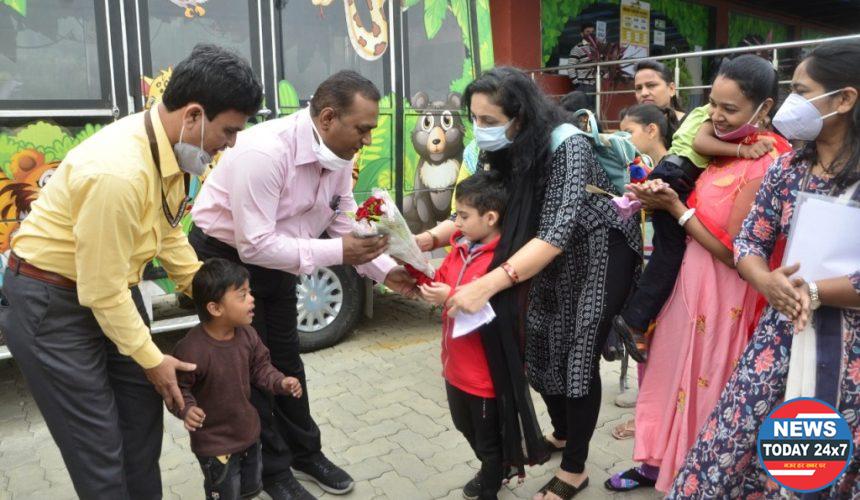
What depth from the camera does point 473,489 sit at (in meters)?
2.90

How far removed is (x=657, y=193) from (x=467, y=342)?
35.0 inches

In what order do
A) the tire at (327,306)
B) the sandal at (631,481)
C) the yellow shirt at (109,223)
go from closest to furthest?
the yellow shirt at (109,223) → the sandal at (631,481) → the tire at (327,306)

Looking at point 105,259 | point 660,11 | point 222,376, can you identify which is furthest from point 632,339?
point 660,11

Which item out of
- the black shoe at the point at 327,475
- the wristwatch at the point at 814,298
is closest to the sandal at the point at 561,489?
the black shoe at the point at 327,475

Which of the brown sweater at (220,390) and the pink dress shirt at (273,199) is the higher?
the pink dress shirt at (273,199)

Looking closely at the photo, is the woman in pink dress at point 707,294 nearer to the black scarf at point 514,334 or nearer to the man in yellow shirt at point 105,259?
the black scarf at point 514,334

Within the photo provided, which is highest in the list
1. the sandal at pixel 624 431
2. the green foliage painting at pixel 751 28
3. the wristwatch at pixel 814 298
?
the green foliage painting at pixel 751 28

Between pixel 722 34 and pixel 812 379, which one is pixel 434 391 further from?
pixel 722 34

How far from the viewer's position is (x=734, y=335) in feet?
8.13

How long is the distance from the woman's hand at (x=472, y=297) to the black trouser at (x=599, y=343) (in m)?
0.58

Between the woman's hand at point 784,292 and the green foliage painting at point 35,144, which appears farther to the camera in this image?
the green foliage painting at point 35,144

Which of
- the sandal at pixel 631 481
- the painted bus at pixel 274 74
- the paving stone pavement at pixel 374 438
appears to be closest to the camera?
the sandal at pixel 631 481

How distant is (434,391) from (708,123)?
94.7 inches

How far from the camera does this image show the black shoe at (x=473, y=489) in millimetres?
2900
